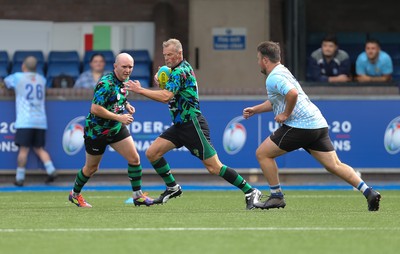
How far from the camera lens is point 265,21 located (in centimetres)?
2466

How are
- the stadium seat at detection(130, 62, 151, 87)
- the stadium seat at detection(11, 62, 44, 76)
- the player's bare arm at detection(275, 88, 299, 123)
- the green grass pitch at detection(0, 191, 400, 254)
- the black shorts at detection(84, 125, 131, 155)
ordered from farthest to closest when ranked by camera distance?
the stadium seat at detection(11, 62, 44, 76)
the stadium seat at detection(130, 62, 151, 87)
the black shorts at detection(84, 125, 131, 155)
the player's bare arm at detection(275, 88, 299, 123)
the green grass pitch at detection(0, 191, 400, 254)

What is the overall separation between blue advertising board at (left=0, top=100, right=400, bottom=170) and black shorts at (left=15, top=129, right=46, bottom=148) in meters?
0.25

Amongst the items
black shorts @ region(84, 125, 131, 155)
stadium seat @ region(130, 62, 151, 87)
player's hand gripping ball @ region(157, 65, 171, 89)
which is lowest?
black shorts @ region(84, 125, 131, 155)

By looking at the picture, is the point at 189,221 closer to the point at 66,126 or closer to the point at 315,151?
the point at 315,151

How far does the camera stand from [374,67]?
2034cm

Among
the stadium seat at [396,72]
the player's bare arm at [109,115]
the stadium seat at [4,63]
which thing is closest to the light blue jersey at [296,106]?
the player's bare arm at [109,115]

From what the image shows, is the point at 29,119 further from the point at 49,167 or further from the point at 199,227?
the point at 199,227

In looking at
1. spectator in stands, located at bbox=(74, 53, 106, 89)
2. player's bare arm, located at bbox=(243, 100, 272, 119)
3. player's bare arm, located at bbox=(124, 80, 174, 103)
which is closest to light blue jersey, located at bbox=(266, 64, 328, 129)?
player's bare arm, located at bbox=(243, 100, 272, 119)

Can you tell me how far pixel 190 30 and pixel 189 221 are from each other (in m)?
13.7

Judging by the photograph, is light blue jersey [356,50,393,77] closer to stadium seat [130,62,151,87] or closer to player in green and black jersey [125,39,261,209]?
stadium seat [130,62,151,87]

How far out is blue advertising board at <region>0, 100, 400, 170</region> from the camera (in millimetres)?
19328

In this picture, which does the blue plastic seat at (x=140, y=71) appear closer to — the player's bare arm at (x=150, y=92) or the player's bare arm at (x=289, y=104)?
the player's bare arm at (x=150, y=92)

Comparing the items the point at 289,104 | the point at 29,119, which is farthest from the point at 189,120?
the point at 29,119

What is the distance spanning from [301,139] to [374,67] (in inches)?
311
